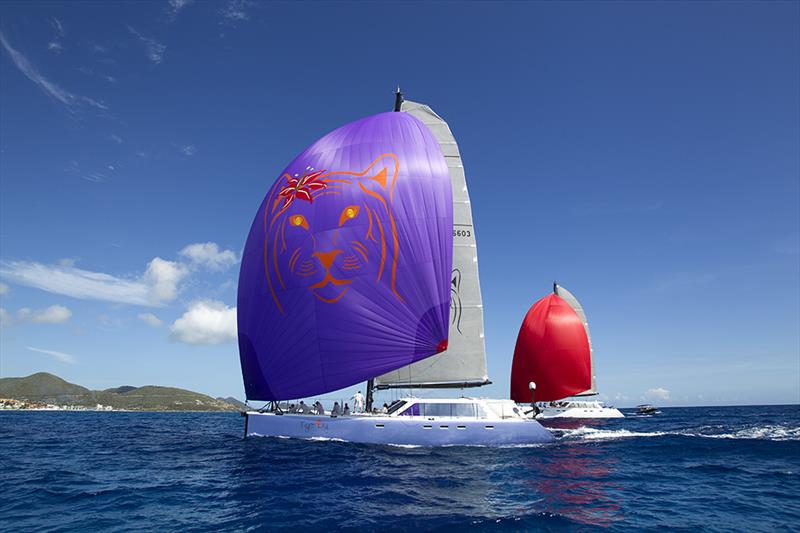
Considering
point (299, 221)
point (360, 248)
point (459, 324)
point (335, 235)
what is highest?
point (299, 221)

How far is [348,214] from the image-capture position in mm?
21000

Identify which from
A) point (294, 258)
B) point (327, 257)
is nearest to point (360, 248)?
point (327, 257)

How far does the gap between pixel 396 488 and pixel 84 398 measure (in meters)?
152

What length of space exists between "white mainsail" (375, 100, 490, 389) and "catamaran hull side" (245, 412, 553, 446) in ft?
11.2

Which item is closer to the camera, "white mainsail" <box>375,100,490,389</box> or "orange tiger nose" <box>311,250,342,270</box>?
"orange tiger nose" <box>311,250,342,270</box>

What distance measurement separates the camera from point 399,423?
19625mm

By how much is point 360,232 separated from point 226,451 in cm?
1184

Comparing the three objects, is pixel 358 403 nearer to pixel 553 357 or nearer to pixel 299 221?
pixel 299 221

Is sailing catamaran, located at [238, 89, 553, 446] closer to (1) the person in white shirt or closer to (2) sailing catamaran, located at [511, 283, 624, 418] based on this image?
(1) the person in white shirt

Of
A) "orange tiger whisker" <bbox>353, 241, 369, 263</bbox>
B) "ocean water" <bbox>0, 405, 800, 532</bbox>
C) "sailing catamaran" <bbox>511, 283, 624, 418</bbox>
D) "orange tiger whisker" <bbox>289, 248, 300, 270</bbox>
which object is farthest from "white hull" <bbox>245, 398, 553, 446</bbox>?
"sailing catamaran" <bbox>511, 283, 624, 418</bbox>

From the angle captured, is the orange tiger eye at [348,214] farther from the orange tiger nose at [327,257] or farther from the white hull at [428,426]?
the white hull at [428,426]

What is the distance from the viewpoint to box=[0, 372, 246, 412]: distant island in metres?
116

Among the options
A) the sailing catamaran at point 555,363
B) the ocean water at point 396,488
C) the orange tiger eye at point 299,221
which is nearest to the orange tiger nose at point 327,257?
the orange tiger eye at point 299,221

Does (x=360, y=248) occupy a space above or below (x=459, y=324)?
above
